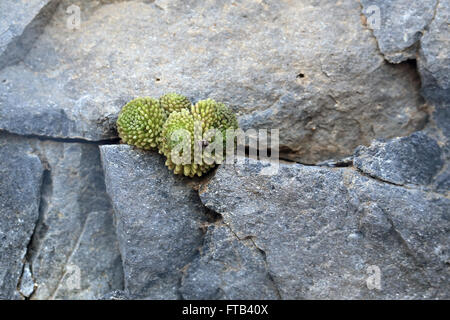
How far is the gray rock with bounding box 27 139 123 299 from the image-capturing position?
4.32m

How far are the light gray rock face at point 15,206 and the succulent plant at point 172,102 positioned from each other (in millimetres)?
1289

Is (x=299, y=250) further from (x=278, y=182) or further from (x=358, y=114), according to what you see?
(x=358, y=114)

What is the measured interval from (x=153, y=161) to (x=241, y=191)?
2.56 feet

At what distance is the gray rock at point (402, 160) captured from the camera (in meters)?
3.75

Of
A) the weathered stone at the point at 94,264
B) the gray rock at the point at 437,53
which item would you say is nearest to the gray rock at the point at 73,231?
the weathered stone at the point at 94,264

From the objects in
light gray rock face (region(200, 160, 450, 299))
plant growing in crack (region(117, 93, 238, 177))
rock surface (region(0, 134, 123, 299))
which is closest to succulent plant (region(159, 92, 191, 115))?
plant growing in crack (region(117, 93, 238, 177))

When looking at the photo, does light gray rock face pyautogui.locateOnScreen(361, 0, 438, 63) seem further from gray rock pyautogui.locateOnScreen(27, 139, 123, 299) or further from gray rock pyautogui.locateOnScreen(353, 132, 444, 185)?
gray rock pyautogui.locateOnScreen(27, 139, 123, 299)

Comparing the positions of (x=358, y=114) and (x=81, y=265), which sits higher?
(x=358, y=114)

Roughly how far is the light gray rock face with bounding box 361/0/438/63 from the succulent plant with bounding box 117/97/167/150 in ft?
6.93

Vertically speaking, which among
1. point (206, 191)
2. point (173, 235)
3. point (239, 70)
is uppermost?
point (239, 70)

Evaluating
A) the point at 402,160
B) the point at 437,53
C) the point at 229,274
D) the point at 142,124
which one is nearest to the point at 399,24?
the point at 437,53

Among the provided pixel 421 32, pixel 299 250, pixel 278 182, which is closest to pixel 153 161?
pixel 278 182

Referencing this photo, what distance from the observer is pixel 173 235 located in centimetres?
390

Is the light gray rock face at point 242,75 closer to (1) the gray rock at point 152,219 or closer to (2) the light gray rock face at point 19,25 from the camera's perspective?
(2) the light gray rock face at point 19,25
